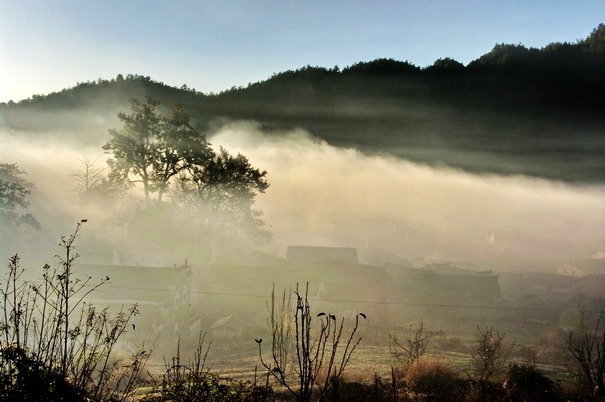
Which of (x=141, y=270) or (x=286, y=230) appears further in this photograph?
(x=286, y=230)

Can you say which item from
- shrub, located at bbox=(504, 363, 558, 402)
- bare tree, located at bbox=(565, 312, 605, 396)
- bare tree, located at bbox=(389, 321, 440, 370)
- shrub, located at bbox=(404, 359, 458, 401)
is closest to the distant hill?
bare tree, located at bbox=(389, 321, 440, 370)

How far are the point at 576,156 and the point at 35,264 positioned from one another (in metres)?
71.9

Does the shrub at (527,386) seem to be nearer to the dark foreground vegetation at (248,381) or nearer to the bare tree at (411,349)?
the dark foreground vegetation at (248,381)

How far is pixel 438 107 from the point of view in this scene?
237 ft

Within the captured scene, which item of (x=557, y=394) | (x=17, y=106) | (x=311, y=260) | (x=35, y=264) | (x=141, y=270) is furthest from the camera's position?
(x=17, y=106)

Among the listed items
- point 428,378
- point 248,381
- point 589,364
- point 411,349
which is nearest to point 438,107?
point 411,349

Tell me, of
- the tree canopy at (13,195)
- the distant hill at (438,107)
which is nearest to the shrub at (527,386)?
the tree canopy at (13,195)

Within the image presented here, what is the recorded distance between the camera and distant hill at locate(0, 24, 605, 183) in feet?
204

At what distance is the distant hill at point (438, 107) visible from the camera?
62.3 metres

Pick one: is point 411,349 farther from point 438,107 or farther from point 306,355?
point 438,107

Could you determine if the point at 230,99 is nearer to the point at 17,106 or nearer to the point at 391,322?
the point at 17,106

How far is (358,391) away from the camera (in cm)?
1389

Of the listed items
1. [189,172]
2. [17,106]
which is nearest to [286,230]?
[189,172]

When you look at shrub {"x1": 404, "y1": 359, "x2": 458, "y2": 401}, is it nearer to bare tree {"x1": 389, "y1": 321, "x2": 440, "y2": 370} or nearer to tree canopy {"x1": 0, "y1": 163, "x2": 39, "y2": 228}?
bare tree {"x1": 389, "y1": 321, "x2": 440, "y2": 370}
